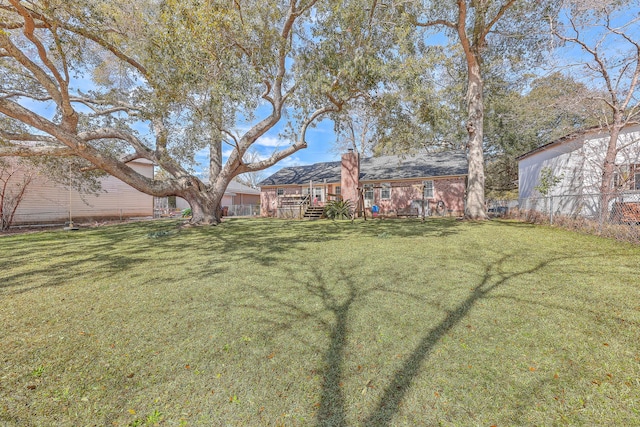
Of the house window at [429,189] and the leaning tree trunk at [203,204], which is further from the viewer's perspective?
the house window at [429,189]

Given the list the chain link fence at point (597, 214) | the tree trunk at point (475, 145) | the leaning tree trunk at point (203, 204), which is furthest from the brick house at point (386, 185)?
the leaning tree trunk at point (203, 204)

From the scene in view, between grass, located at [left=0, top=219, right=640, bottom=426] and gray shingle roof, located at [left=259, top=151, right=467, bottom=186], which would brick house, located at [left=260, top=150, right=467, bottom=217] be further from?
grass, located at [left=0, top=219, right=640, bottom=426]

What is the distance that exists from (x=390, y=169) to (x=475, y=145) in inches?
308

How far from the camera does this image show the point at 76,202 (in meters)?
16.9

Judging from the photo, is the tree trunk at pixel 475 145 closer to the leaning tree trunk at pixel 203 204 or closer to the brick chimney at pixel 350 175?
the brick chimney at pixel 350 175

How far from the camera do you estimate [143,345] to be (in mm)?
2570

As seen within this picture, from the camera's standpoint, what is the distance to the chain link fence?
6.68 metres

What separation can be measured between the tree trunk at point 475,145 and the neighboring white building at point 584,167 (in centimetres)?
209

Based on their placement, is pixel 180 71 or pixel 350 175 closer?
pixel 180 71

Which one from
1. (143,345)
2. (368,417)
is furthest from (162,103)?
(368,417)

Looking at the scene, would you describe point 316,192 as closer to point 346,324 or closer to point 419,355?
point 346,324

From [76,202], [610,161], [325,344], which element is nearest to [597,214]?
[610,161]

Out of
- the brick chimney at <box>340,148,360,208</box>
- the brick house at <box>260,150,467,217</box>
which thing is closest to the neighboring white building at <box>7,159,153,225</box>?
the brick house at <box>260,150,467,217</box>

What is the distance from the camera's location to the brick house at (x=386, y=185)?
1727 centimetres
